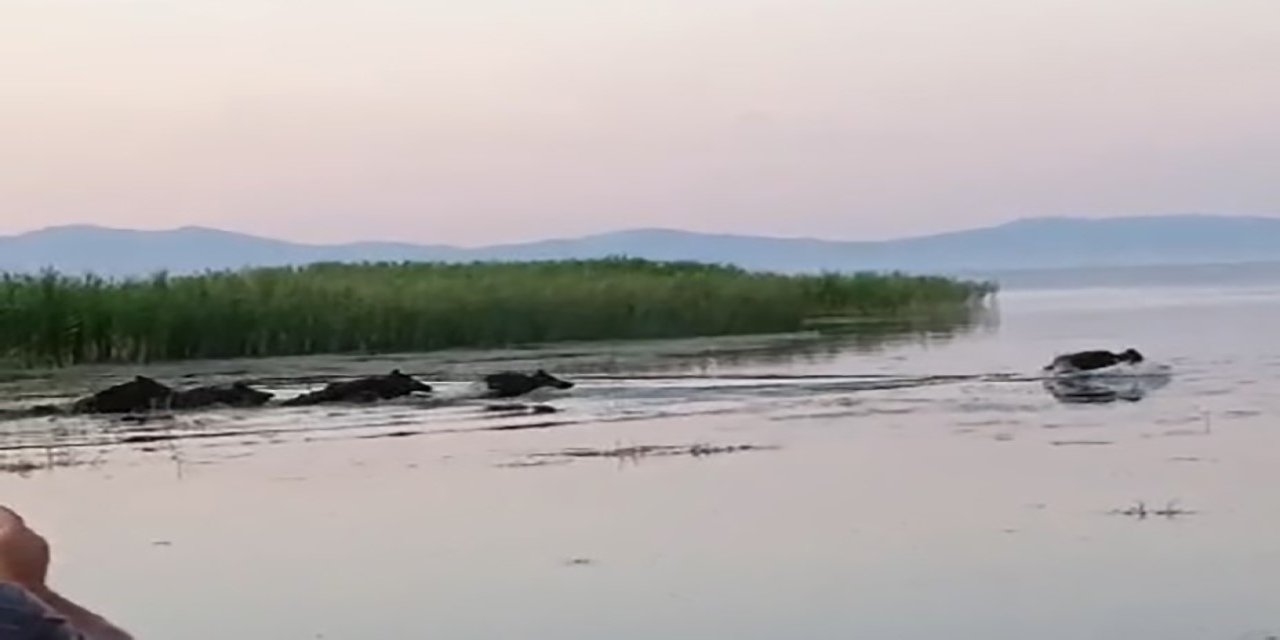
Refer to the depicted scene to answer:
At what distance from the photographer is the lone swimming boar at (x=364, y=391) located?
2308cm

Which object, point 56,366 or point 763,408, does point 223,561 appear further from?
point 56,366

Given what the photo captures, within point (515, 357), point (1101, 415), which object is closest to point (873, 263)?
point (515, 357)

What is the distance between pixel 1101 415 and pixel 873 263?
151 metres

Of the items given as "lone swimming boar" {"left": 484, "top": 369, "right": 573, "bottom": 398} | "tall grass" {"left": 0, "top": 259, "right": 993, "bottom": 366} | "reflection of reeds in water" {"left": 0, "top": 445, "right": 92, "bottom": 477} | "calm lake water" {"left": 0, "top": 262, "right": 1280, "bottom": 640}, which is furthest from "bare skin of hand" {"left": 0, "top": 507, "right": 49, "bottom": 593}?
"tall grass" {"left": 0, "top": 259, "right": 993, "bottom": 366}

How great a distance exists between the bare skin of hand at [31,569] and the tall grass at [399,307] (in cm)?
2663

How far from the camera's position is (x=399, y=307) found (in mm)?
34031

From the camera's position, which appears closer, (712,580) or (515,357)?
(712,580)

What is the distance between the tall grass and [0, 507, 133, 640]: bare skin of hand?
26.6 meters

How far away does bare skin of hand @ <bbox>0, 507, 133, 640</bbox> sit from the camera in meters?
2.65

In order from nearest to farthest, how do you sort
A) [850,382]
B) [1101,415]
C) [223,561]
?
[223,561]
[1101,415]
[850,382]

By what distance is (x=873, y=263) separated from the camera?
560ft

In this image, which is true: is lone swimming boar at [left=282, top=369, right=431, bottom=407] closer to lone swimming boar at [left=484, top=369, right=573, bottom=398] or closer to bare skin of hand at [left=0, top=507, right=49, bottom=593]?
lone swimming boar at [left=484, top=369, right=573, bottom=398]

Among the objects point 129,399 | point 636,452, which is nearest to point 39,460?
point 129,399

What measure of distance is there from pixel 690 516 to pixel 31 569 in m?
10.7
